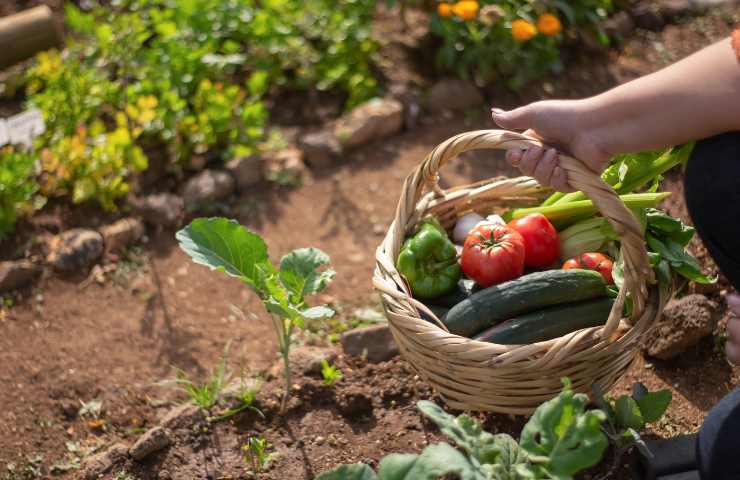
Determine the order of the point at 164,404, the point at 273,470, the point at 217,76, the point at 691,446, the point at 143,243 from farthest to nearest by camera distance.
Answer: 1. the point at 217,76
2. the point at 143,243
3. the point at 164,404
4. the point at 273,470
5. the point at 691,446

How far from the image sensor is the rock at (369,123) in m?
4.20

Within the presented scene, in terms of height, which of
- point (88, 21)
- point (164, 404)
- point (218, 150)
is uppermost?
point (88, 21)

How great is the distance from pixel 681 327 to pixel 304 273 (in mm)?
1379

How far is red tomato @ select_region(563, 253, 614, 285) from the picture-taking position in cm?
245

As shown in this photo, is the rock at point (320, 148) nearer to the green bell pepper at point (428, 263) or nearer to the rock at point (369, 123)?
the rock at point (369, 123)

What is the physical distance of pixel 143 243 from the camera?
372 cm

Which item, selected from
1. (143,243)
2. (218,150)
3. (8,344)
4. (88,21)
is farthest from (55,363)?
(88,21)

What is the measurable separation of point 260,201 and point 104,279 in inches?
35.4

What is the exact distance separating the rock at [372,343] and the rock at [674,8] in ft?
11.9

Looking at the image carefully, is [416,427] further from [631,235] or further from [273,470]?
[631,235]

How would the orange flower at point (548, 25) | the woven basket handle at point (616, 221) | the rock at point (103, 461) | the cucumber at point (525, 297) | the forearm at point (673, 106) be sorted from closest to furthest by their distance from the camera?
the forearm at point (673, 106) → the woven basket handle at point (616, 221) → the cucumber at point (525, 297) → the rock at point (103, 461) → the orange flower at point (548, 25)

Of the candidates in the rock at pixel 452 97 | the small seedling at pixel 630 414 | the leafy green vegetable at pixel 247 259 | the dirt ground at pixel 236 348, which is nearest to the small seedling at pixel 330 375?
the dirt ground at pixel 236 348

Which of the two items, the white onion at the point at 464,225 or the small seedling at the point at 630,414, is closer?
the small seedling at the point at 630,414

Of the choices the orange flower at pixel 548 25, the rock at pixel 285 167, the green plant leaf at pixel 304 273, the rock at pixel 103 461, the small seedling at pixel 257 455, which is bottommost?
the rock at pixel 103 461
